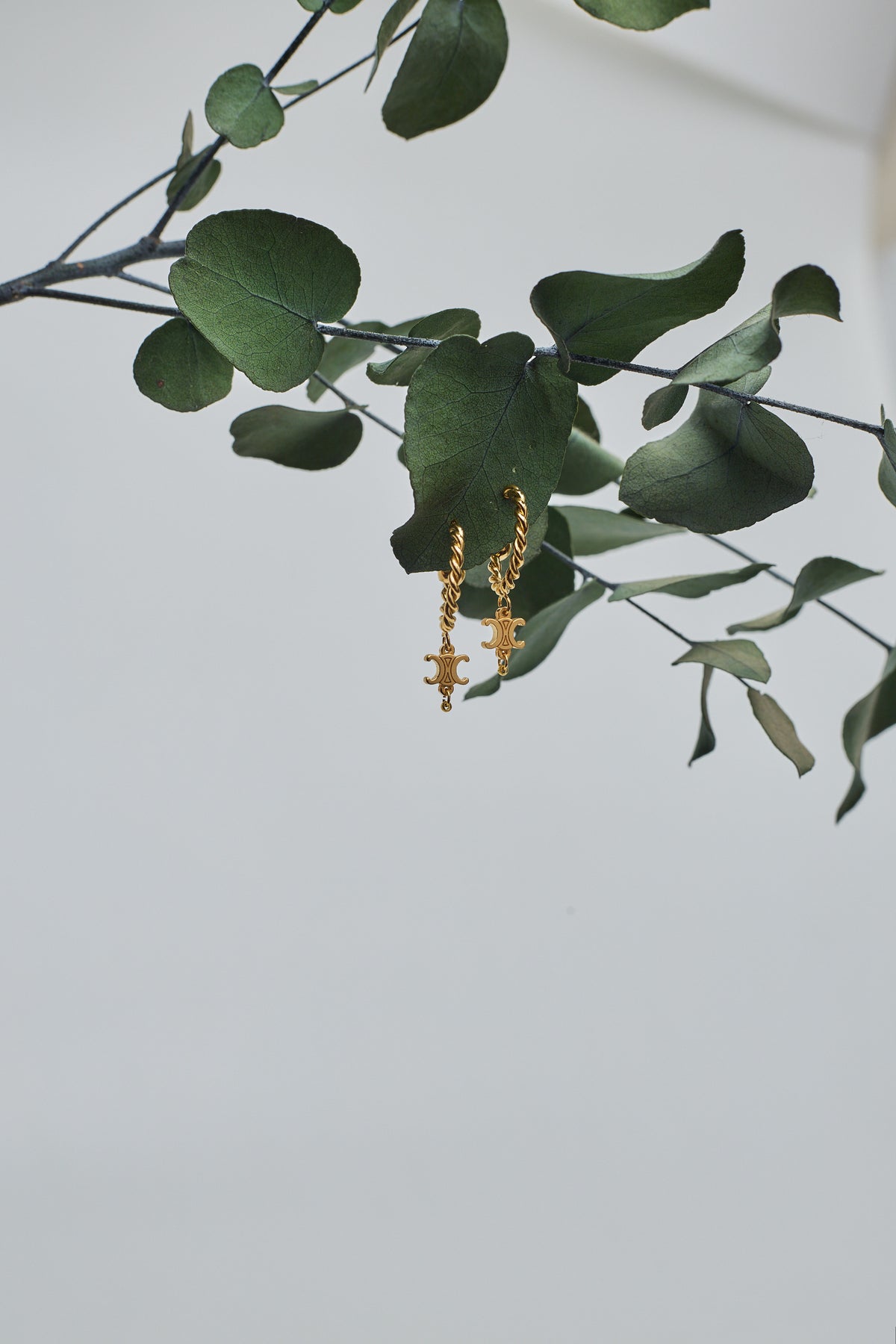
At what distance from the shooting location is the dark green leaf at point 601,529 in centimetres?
42

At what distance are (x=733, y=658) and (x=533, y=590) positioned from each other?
0.07m

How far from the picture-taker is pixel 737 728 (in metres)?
1.15

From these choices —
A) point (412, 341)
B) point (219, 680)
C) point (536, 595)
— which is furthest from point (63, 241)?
point (412, 341)

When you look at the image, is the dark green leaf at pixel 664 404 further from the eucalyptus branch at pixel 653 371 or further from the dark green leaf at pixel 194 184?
the dark green leaf at pixel 194 184

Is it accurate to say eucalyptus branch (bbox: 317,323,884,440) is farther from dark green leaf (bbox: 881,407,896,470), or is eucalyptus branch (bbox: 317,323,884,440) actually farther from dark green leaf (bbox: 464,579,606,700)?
dark green leaf (bbox: 464,579,606,700)

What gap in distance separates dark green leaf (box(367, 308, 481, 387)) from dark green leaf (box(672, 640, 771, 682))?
0.12m

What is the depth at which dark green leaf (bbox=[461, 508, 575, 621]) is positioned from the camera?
14.9 inches

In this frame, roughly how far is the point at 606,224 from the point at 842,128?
0.28 meters

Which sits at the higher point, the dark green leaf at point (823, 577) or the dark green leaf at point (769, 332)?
the dark green leaf at point (823, 577)

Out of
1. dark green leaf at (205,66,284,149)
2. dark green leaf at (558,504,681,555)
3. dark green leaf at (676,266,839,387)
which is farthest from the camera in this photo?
dark green leaf at (558,504,681,555)

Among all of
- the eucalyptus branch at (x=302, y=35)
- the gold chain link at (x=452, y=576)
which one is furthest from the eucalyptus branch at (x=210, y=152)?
the gold chain link at (x=452, y=576)

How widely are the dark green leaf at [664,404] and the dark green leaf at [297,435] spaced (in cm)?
14

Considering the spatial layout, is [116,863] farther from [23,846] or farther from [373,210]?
[373,210]

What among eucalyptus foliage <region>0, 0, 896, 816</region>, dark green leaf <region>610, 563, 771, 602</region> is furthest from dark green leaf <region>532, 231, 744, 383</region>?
dark green leaf <region>610, 563, 771, 602</region>
